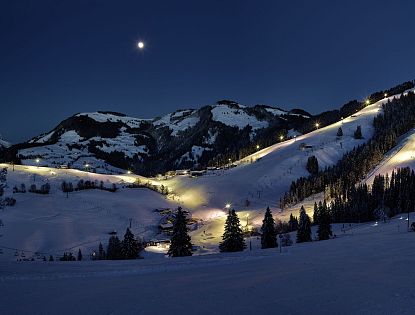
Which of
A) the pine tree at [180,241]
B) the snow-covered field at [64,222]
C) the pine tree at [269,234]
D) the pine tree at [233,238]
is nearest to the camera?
the pine tree at [180,241]

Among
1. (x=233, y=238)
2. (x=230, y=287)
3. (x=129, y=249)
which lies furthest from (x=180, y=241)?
(x=230, y=287)

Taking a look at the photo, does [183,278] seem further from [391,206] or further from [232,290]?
[391,206]

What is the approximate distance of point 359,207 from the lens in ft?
430

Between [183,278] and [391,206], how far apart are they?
119 meters

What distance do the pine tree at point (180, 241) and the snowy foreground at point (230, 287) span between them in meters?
26.5

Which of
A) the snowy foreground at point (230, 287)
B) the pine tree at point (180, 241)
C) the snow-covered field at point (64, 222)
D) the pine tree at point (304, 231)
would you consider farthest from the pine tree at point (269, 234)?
the snow-covered field at point (64, 222)

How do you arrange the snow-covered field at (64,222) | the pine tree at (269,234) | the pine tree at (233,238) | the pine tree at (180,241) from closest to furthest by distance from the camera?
1. the pine tree at (180,241)
2. the pine tree at (233,238)
3. the pine tree at (269,234)
4. the snow-covered field at (64,222)

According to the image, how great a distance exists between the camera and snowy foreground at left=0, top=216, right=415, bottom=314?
18078 millimetres

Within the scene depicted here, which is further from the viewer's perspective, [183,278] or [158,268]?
[158,268]

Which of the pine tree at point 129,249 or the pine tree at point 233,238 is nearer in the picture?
the pine tree at point 233,238

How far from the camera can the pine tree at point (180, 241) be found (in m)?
60.8

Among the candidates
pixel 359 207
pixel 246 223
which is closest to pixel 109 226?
pixel 246 223

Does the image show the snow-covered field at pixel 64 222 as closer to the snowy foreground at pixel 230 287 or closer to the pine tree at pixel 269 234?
the pine tree at pixel 269 234

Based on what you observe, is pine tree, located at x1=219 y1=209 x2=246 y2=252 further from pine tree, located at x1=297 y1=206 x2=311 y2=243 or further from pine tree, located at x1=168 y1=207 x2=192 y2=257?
pine tree, located at x1=297 y1=206 x2=311 y2=243
